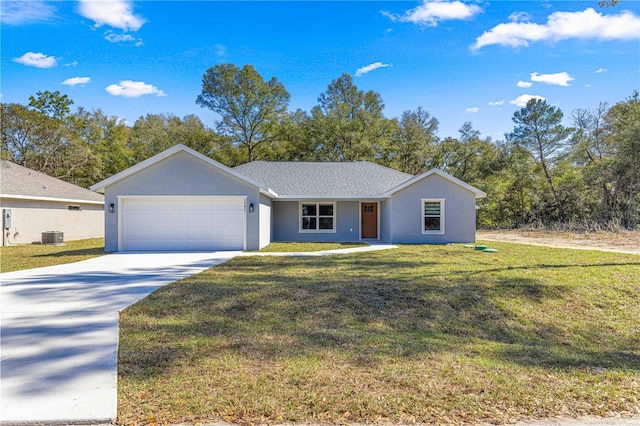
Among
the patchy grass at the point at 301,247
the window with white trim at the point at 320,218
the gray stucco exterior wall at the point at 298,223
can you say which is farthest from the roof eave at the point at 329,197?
the patchy grass at the point at 301,247

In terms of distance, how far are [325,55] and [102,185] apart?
17965mm

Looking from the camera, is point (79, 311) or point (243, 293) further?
point (243, 293)

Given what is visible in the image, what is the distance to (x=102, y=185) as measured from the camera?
1409cm

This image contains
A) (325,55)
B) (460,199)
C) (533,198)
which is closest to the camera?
(460,199)

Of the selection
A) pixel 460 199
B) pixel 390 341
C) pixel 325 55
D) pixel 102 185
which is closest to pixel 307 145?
pixel 325 55

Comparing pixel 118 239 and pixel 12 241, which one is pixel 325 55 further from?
pixel 12 241

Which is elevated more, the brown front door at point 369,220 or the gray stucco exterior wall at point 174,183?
the gray stucco exterior wall at point 174,183

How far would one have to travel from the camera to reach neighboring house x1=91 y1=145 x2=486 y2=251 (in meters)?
14.4

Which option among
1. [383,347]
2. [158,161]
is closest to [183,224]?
[158,161]

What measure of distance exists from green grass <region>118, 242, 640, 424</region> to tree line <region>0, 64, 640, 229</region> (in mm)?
22474

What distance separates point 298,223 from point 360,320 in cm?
1354

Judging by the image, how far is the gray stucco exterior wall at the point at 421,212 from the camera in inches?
685

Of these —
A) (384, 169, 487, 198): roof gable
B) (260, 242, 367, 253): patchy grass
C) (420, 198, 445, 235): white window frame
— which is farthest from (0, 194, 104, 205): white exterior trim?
(420, 198, 445, 235): white window frame

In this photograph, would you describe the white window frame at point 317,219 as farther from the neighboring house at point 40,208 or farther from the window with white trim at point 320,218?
the neighboring house at point 40,208
